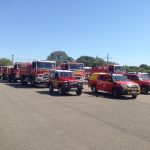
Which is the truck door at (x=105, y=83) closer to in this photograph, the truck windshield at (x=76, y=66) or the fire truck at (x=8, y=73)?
the truck windshield at (x=76, y=66)

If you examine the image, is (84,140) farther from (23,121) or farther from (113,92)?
(113,92)

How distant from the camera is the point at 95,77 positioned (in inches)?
1166

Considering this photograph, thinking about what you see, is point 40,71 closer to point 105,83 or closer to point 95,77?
point 95,77

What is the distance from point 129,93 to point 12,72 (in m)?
26.7

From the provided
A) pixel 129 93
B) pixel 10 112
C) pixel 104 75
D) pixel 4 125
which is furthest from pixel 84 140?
pixel 104 75

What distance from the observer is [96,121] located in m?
13.8

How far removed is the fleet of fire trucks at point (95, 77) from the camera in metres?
25.8

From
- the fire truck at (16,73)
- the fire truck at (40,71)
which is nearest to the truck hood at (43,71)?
the fire truck at (40,71)

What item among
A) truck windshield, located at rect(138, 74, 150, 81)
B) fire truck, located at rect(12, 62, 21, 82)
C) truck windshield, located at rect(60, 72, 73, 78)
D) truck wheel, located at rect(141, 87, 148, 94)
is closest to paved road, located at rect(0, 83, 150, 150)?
truck windshield, located at rect(60, 72, 73, 78)

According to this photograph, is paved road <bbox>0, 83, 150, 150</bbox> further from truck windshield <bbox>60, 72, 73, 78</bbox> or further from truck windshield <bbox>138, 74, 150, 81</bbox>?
truck windshield <bbox>138, 74, 150, 81</bbox>

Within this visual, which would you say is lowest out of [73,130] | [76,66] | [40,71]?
[73,130]

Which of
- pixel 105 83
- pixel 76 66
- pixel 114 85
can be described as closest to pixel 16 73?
pixel 76 66

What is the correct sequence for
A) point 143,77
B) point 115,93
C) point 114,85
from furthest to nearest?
point 143,77, point 114,85, point 115,93

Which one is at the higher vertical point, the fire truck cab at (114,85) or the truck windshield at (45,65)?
the truck windshield at (45,65)
